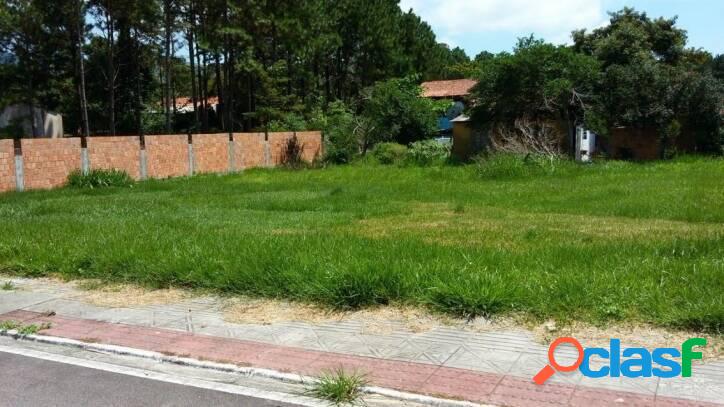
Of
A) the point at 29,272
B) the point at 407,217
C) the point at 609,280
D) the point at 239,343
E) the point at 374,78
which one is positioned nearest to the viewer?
the point at 239,343

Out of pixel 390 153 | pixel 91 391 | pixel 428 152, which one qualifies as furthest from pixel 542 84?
pixel 91 391

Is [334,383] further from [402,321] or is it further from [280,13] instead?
[280,13]

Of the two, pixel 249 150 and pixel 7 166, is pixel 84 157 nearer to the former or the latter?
pixel 7 166

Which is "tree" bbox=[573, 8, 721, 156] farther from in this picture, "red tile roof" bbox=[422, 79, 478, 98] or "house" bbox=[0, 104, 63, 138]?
"house" bbox=[0, 104, 63, 138]

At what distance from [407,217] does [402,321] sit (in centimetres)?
666

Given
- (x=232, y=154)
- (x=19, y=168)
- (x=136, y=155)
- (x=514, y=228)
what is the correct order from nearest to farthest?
(x=514, y=228)
(x=19, y=168)
(x=136, y=155)
(x=232, y=154)

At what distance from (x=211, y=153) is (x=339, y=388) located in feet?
81.9

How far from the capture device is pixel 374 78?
51.7m

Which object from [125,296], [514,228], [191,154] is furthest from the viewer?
[191,154]

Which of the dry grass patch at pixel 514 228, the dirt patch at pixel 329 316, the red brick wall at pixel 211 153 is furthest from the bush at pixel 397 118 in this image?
the dirt patch at pixel 329 316

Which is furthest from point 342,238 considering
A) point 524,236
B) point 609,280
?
point 609,280

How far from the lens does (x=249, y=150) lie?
3072 centimetres

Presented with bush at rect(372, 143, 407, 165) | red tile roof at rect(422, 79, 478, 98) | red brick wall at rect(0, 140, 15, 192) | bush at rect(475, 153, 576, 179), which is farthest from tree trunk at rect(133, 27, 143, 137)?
bush at rect(475, 153, 576, 179)

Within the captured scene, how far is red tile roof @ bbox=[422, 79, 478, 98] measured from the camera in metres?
53.2
